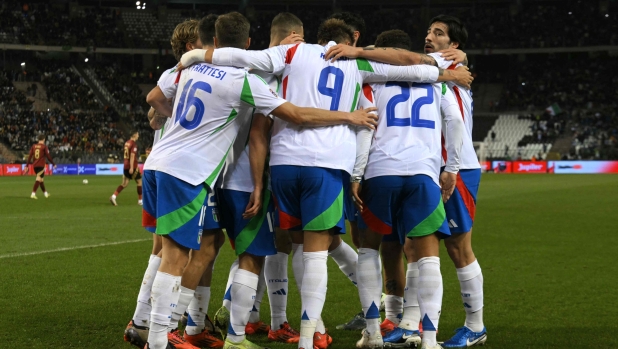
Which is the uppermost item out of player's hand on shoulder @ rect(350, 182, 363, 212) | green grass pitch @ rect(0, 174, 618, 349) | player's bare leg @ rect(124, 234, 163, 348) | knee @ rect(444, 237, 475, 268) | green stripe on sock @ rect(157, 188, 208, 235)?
player's hand on shoulder @ rect(350, 182, 363, 212)

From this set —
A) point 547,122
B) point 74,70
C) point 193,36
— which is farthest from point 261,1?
point 193,36

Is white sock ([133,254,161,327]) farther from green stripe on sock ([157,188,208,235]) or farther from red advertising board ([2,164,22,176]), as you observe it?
red advertising board ([2,164,22,176])

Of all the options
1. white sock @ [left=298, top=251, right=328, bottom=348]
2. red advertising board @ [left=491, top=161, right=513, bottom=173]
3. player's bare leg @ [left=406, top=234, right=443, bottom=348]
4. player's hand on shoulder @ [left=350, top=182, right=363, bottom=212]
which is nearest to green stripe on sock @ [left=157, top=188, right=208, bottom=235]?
white sock @ [left=298, top=251, right=328, bottom=348]

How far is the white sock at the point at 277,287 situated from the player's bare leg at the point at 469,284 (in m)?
1.26

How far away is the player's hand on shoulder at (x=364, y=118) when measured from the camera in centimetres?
493

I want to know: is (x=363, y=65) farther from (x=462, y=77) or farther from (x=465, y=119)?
(x=465, y=119)

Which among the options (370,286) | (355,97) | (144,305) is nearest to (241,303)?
(144,305)

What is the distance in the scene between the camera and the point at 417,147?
16.6 feet

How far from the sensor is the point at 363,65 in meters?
5.02

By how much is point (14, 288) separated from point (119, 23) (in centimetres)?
5087

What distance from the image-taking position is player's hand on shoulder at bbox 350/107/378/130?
4.93 meters

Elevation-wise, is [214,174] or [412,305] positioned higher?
[214,174]

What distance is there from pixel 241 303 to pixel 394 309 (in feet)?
4.63

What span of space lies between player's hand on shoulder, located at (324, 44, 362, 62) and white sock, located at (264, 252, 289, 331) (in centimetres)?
169
